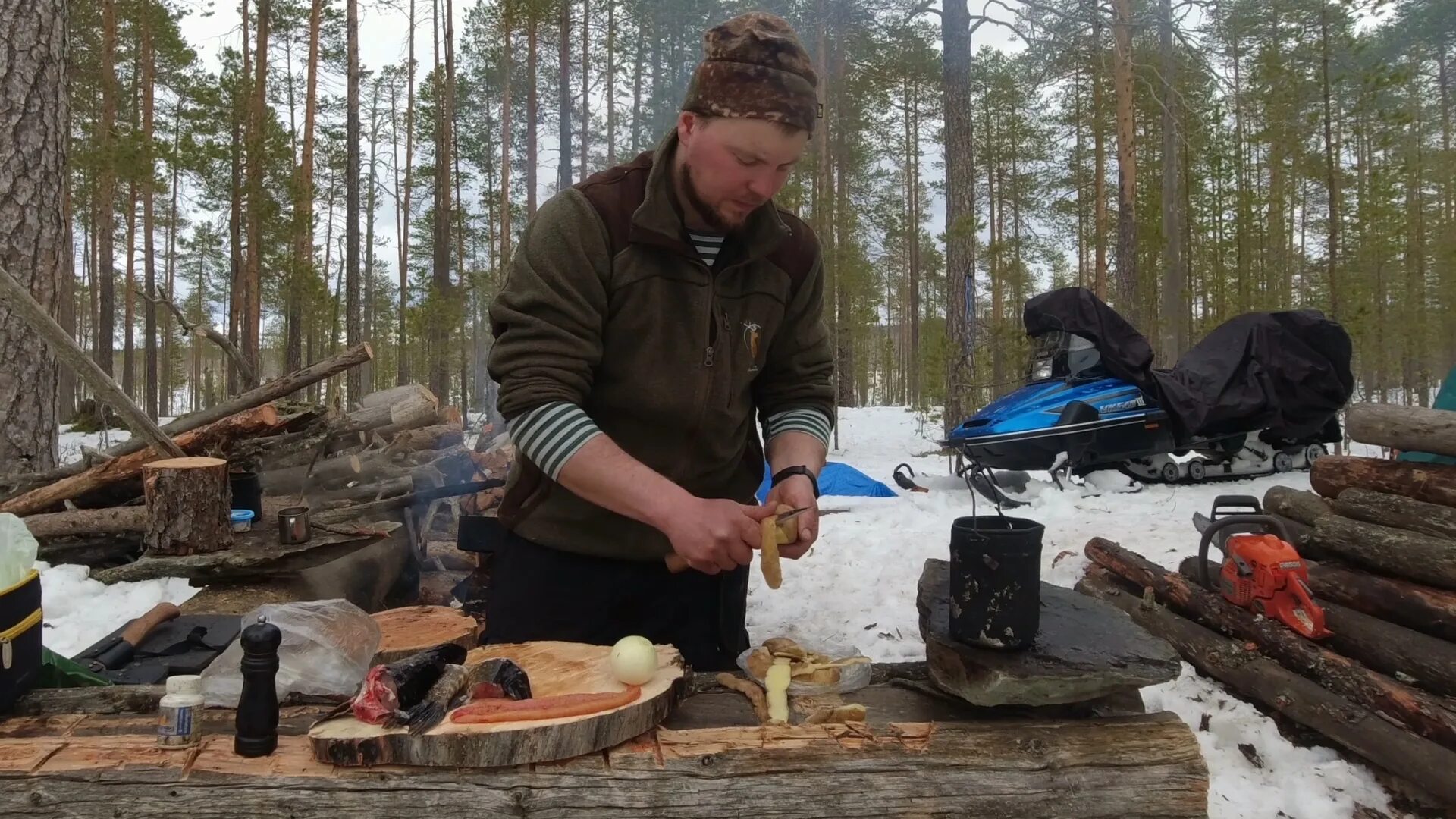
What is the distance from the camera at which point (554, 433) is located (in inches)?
76.3

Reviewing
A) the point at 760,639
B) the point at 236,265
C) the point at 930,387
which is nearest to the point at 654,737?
the point at 760,639

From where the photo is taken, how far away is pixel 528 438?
1.96 meters

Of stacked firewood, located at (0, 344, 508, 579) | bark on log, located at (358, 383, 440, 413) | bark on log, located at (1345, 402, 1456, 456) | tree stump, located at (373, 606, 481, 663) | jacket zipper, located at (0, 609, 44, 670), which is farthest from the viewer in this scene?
bark on log, located at (358, 383, 440, 413)

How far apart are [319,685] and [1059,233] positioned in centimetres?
2804

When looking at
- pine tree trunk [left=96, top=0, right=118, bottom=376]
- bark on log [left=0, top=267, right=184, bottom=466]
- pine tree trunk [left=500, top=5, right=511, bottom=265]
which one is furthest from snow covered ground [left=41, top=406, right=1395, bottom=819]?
pine tree trunk [left=500, top=5, right=511, bottom=265]

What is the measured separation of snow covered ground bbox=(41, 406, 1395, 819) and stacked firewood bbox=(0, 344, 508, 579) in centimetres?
38

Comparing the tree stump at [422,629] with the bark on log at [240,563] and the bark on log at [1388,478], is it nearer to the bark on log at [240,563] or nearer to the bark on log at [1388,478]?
the bark on log at [240,563]

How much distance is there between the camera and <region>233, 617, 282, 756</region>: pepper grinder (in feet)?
4.98

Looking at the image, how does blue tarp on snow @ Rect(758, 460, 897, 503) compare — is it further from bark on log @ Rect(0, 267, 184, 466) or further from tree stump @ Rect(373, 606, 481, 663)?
bark on log @ Rect(0, 267, 184, 466)

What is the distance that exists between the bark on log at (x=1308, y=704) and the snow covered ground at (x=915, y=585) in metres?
0.08

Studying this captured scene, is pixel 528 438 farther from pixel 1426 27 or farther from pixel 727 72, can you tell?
pixel 1426 27

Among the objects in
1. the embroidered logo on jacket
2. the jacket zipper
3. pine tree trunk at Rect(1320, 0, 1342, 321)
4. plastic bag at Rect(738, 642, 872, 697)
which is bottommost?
plastic bag at Rect(738, 642, 872, 697)

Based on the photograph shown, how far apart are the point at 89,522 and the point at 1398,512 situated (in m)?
7.18

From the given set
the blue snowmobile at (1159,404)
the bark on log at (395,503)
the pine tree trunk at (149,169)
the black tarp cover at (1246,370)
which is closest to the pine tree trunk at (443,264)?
the pine tree trunk at (149,169)
